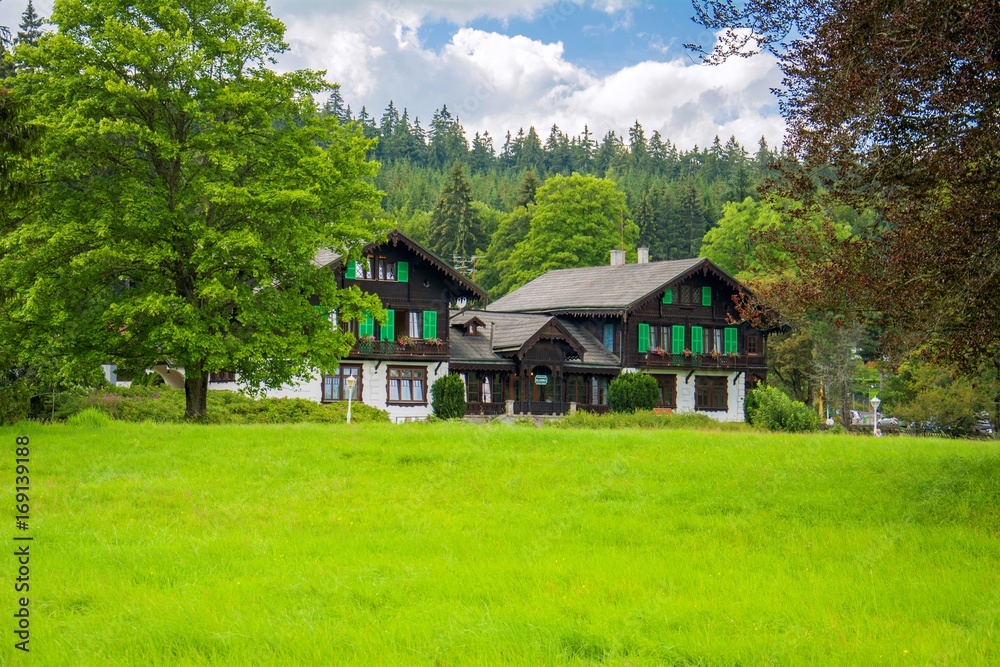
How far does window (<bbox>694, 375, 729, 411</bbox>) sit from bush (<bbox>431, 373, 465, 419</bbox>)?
52.8 feet

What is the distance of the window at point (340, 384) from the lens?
4584 centimetres

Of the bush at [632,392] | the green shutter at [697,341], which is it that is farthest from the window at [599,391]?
the green shutter at [697,341]

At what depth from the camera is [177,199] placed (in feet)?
87.9

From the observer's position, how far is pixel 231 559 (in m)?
11.7

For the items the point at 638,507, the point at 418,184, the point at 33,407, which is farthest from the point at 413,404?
the point at 418,184

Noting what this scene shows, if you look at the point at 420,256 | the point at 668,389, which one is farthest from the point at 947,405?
the point at 420,256

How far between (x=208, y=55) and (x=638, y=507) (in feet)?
61.7

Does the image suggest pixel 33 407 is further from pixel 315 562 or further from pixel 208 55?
pixel 315 562

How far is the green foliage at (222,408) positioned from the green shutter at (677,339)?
63.7 ft

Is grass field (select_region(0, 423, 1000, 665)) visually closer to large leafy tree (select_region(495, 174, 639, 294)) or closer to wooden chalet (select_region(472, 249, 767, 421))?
wooden chalet (select_region(472, 249, 767, 421))

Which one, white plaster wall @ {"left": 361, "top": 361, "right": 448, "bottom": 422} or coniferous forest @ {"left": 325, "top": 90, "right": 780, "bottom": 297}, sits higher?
coniferous forest @ {"left": 325, "top": 90, "right": 780, "bottom": 297}

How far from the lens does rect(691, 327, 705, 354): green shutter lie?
185ft

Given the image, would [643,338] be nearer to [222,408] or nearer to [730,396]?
[730,396]

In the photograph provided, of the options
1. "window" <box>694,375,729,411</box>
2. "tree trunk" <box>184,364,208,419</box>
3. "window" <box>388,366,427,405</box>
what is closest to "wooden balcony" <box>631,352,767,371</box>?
"window" <box>694,375,729,411</box>
